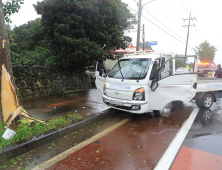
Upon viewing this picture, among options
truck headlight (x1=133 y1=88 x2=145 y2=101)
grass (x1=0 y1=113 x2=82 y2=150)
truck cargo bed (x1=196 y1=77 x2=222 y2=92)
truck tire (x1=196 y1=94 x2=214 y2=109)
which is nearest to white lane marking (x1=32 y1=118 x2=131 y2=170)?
grass (x1=0 y1=113 x2=82 y2=150)

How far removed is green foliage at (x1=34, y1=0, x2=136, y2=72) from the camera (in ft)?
26.1

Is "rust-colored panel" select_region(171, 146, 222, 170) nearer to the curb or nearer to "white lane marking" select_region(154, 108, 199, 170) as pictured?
"white lane marking" select_region(154, 108, 199, 170)

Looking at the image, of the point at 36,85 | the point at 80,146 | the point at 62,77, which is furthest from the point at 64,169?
the point at 62,77

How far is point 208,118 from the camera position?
19.2 feet

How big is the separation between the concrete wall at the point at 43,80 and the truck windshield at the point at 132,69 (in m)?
4.16

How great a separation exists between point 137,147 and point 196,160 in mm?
1177

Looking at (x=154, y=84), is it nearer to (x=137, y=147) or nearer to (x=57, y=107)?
(x=137, y=147)

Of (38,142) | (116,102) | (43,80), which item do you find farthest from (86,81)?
(38,142)

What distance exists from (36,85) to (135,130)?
5.72 meters

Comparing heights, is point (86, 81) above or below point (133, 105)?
above

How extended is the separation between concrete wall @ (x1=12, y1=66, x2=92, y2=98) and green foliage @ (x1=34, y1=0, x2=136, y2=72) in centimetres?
69

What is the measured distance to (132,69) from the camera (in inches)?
226

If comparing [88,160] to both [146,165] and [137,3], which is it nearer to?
[146,165]

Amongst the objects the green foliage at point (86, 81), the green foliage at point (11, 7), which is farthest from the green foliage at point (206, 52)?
the green foliage at point (11, 7)
